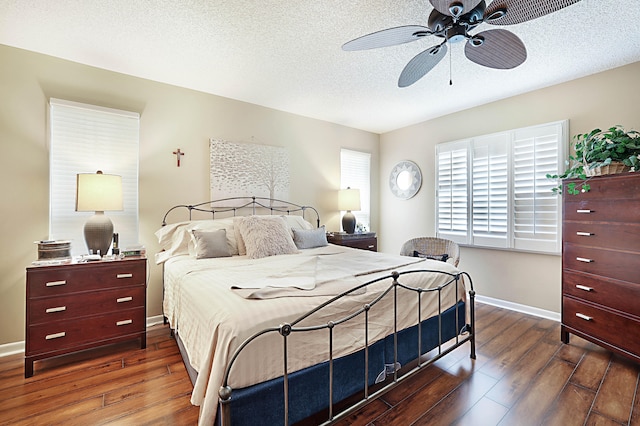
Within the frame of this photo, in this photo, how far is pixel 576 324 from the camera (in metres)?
2.55

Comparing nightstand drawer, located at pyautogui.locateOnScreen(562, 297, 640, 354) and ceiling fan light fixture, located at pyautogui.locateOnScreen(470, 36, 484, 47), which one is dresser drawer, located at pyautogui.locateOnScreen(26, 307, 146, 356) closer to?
ceiling fan light fixture, located at pyautogui.locateOnScreen(470, 36, 484, 47)

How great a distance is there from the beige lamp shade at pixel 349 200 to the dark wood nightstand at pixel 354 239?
39 centimetres

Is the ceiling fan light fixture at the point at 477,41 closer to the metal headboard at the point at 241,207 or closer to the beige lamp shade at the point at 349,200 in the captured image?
the beige lamp shade at the point at 349,200

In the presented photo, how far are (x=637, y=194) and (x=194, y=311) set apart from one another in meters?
3.17

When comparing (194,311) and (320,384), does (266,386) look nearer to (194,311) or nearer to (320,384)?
(320,384)

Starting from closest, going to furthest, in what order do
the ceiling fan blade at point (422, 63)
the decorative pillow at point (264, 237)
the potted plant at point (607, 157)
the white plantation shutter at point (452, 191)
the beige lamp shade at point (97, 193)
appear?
the ceiling fan blade at point (422, 63), the potted plant at point (607, 157), the beige lamp shade at point (97, 193), the decorative pillow at point (264, 237), the white plantation shutter at point (452, 191)

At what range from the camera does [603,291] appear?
2346 mm

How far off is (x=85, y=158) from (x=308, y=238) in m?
2.32

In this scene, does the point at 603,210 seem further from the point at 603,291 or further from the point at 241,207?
the point at 241,207

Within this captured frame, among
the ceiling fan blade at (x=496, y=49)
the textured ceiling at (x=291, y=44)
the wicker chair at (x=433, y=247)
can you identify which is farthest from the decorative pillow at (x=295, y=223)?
the ceiling fan blade at (x=496, y=49)

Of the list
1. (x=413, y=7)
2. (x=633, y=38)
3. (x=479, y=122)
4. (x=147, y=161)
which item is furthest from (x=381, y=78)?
(x=147, y=161)

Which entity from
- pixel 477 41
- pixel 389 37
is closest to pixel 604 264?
pixel 477 41

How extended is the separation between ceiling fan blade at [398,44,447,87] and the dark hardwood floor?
2.26 m

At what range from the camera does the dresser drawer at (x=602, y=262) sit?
2.17 metres
